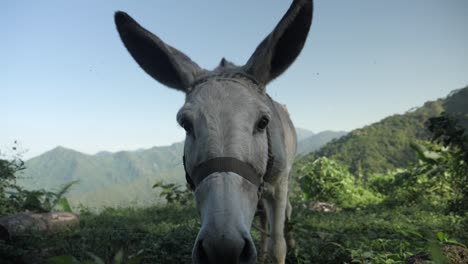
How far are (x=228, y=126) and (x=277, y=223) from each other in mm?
2029

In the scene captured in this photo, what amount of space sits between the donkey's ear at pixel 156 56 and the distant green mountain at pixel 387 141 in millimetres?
18746

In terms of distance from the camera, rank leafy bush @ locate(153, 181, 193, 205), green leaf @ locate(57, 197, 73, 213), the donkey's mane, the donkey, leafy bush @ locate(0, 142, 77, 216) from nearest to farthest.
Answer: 1. the donkey
2. the donkey's mane
3. leafy bush @ locate(0, 142, 77, 216)
4. green leaf @ locate(57, 197, 73, 213)
5. leafy bush @ locate(153, 181, 193, 205)

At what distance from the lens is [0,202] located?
712 cm

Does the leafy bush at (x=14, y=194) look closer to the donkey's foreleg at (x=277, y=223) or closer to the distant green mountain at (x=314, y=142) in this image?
the donkey's foreleg at (x=277, y=223)

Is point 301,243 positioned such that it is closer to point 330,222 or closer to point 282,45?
point 330,222

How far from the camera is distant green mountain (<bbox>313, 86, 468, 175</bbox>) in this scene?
21.7 metres

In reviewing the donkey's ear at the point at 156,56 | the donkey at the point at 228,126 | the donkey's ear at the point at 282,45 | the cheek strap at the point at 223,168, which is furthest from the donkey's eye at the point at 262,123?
the donkey's ear at the point at 156,56

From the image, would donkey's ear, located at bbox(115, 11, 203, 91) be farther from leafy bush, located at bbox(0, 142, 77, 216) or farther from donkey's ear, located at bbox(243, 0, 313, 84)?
leafy bush, located at bbox(0, 142, 77, 216)

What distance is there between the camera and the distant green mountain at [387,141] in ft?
71.3

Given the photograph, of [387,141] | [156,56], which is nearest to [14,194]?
[156,56]

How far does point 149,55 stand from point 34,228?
4.94 metres

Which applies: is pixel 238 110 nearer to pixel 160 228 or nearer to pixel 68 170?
pixel 160 228

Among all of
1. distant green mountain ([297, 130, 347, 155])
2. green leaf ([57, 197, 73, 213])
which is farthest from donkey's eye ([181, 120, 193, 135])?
distant green mountain ([297, 130, 347, 155])

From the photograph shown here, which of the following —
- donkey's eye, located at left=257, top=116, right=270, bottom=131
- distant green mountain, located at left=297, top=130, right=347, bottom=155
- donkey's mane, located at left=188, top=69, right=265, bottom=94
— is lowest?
donkey's eye, located at left=257, top=116, right=270, bottom=131
